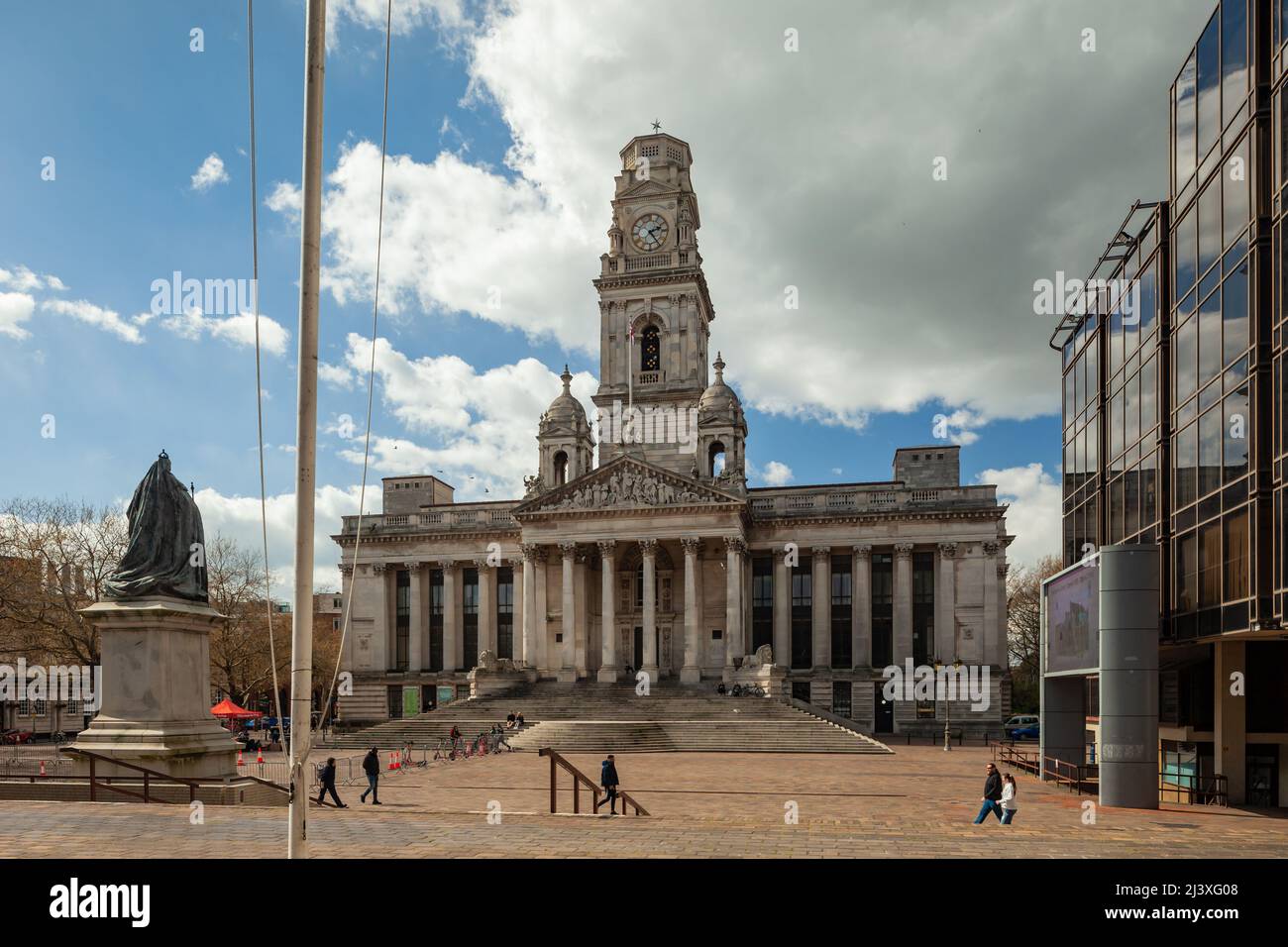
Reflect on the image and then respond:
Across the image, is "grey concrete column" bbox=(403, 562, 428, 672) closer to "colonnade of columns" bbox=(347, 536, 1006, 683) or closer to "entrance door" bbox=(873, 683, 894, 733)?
"colonnade of columns" bbox=(347, 536, 1006, 683)

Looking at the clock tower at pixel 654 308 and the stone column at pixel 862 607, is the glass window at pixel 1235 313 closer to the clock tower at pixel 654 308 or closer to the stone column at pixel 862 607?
the stone column at pixel 862 607

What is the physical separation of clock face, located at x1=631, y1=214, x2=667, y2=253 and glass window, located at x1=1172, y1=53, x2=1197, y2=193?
159 feet

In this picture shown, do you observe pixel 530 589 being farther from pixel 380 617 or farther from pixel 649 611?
pixel 380 617

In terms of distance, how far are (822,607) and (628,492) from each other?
615 inches

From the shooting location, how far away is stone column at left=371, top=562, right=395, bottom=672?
7662 centimetres

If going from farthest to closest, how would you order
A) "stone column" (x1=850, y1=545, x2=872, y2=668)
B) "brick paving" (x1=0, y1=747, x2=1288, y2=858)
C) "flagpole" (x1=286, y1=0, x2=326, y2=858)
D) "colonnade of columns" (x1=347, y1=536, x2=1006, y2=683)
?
"stone column" (x1=850, y1=545, x2=872, y2=668)
"colonnade of columns" (x1=347, y1=536, x2=1006, y2=683)
"brick paving" (x1=0, y1=747, x2=1288, y2=858)
"flagpole" (x1=286, y1=0, x2=326, y2=858)

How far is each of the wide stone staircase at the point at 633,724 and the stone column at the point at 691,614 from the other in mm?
1403

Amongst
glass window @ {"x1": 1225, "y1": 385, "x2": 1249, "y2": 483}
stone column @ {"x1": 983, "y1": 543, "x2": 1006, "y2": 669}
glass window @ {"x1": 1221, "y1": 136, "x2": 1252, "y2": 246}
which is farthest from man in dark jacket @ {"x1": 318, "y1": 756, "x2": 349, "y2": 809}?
stone column @ {"x1": 983, "y1": 543, "x2": 1006, "y2": 669}

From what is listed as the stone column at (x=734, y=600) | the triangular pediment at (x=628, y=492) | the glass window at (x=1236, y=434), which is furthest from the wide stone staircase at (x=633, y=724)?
the glass window at (x=1236, y=434)

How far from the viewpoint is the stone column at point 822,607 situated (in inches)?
2660

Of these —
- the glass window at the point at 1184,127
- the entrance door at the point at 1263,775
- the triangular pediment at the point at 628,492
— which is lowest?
the entrance door at the point at 1263,775
